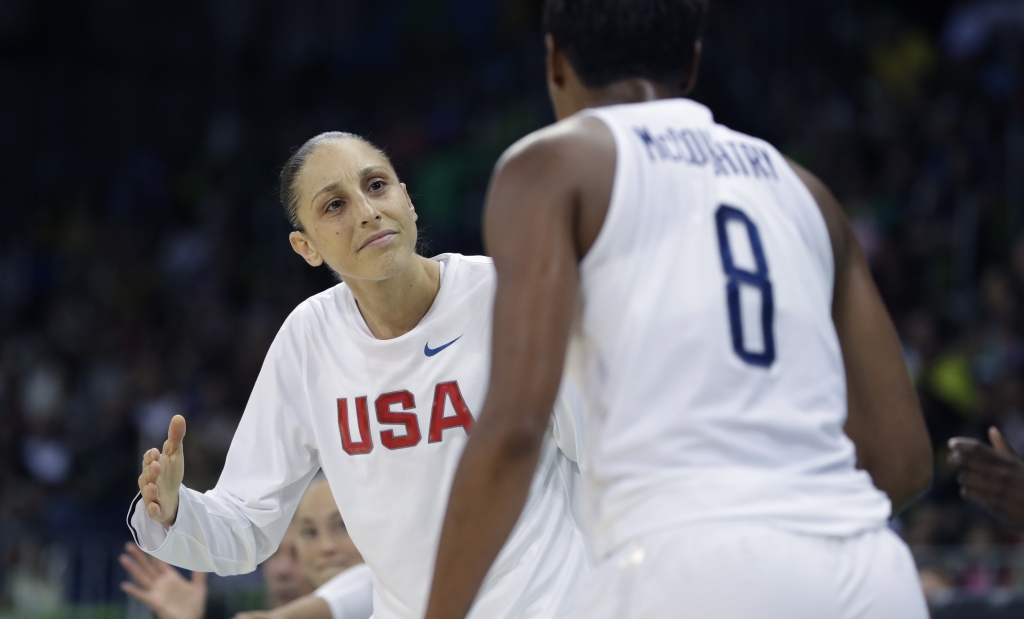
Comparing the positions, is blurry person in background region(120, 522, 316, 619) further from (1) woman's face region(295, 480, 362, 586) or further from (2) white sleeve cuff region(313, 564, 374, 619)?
(1) woman's face region(295, 480, 362, 586)

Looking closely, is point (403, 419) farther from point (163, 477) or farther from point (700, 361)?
point (700, 361)

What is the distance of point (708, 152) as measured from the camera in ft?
7.76

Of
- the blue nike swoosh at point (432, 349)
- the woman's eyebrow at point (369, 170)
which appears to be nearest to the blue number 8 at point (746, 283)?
the blue nike swoosh at point (432, 349)

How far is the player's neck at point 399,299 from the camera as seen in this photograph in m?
3.78

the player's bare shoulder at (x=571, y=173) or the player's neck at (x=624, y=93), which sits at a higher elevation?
the player's neck at (x=624, y=93)

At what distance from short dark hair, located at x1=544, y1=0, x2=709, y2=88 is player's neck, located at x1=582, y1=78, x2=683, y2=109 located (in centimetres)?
1

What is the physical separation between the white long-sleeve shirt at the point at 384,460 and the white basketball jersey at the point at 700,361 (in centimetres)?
124

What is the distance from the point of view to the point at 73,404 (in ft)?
39.3

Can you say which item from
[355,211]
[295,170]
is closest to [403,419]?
[355,211]

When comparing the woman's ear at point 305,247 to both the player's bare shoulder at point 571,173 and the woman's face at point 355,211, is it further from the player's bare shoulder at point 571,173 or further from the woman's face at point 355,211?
the player's bare shoulder at point 571,173

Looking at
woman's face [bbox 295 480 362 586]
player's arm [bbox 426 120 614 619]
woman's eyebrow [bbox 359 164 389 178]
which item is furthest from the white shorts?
woman's face [bbox 295 480 362 586]

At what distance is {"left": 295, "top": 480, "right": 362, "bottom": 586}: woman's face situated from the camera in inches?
215

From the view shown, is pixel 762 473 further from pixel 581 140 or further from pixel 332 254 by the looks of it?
pixel 332 254

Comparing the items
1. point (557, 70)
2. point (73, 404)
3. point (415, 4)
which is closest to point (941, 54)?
point (415, 4)
